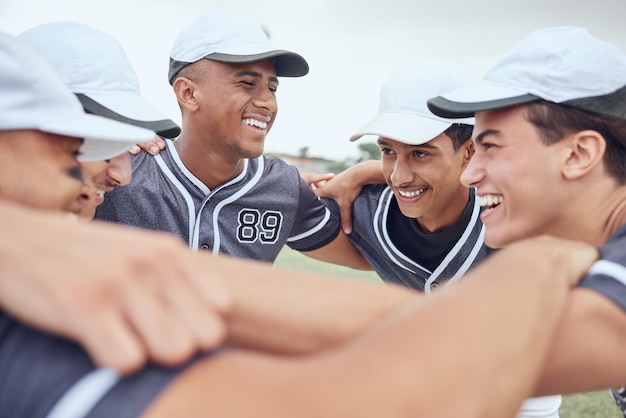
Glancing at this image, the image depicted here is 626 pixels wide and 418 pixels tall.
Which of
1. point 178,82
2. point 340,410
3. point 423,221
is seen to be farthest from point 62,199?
point 178,82

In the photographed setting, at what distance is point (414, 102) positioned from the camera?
8.89 feet

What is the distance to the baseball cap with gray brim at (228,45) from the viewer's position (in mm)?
2994

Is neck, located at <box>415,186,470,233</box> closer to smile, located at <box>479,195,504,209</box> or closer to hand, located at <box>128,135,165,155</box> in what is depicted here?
smile, located at <box>479,195,504,209</box>

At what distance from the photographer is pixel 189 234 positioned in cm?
280

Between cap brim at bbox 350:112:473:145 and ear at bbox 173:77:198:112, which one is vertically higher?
cap brim at bbox 350:112:473:145

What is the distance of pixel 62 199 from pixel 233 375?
50 cm

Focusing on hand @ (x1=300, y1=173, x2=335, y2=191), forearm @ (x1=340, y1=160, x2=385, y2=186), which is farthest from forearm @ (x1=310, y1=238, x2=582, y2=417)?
hand @ (x1=300, y1=173, x2=335, y2=191)

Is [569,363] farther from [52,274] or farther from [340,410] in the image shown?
[52,274]

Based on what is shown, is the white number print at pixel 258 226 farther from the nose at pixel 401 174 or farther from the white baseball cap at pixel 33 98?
the white baseball cap at pixel 33 98

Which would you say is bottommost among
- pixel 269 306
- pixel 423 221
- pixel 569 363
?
pixel 423 221

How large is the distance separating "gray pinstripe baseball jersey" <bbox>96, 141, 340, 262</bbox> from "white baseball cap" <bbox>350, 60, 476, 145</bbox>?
46 centimetres

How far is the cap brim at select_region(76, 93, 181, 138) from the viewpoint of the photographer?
203 centimetres

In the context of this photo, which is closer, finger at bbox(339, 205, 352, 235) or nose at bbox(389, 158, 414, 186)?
nose at bbox(389, 158, 414, 186)

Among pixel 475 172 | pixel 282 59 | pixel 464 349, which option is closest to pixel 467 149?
pixel 475 172
